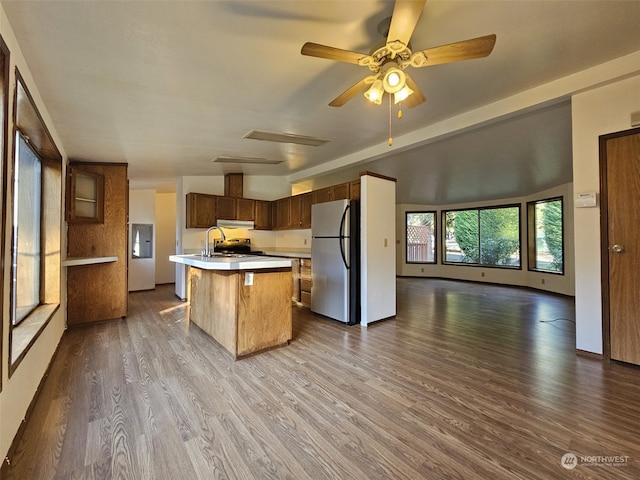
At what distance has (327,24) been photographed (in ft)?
5.93

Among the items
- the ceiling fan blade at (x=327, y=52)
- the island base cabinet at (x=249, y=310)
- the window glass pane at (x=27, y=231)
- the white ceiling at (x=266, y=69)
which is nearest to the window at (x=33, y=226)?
the window glass pane at (x=27, y=231)

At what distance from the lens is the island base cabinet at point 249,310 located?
2.69 m

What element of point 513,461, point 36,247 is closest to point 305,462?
point 513,461

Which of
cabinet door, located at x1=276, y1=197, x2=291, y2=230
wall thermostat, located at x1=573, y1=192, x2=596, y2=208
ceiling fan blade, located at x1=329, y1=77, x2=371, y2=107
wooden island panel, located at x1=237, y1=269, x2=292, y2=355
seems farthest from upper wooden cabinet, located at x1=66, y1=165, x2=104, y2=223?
wall thermostat, located at x1=573, y1=192, x2=596, y2=208

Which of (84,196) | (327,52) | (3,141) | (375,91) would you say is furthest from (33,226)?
(375,91)

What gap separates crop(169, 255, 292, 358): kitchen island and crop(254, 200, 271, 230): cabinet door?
2721mm

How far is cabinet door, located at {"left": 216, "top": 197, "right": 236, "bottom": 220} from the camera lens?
5.43m

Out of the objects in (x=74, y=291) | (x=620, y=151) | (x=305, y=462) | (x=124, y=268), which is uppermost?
(x=620, y=151)

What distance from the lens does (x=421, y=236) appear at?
369 inches

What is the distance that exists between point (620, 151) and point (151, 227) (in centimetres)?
761

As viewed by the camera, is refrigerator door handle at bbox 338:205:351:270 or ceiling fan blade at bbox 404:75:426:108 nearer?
ceiling fan blade at bbox 404:75:426:108

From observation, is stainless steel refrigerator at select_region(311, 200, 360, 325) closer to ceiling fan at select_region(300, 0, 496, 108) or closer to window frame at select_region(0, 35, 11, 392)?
ceiling fan at select_region(300, 0, 496, 108)

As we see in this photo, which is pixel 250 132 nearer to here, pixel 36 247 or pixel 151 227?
pixel 36 247

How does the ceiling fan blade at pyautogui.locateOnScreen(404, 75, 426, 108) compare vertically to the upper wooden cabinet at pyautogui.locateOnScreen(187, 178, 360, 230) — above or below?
above
